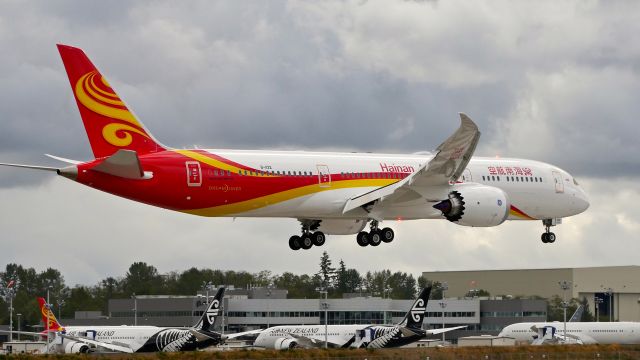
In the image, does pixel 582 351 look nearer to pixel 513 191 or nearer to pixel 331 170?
pixel 513 191

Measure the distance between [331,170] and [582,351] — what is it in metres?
32.1

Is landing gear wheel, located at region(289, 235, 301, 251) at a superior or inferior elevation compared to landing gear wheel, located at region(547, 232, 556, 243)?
inferior

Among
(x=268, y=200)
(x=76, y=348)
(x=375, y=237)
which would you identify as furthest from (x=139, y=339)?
(x=268, y=200)

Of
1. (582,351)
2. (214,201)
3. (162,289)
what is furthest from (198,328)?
(162,289)

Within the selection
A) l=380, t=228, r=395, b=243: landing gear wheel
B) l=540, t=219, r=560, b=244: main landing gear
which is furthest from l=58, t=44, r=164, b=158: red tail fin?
l=540, t=219, r=560, b=244: main landing gear

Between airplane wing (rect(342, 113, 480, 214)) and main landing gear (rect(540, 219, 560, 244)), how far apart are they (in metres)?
10.4

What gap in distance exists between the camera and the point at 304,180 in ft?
183

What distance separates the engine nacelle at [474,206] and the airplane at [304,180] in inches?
2.1

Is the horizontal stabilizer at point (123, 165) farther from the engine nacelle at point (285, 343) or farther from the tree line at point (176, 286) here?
the tree line at point (176, 286)

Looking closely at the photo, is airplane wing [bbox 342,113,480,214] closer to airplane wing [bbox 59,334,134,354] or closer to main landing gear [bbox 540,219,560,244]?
main landing gear [bbox 540,219,560,244]

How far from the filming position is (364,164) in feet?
192

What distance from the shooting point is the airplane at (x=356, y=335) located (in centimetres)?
8562

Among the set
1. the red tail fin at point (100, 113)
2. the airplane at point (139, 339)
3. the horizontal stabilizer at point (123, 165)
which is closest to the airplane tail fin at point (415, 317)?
the airplane at point (139, 339)

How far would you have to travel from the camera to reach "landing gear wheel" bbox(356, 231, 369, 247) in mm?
59744
